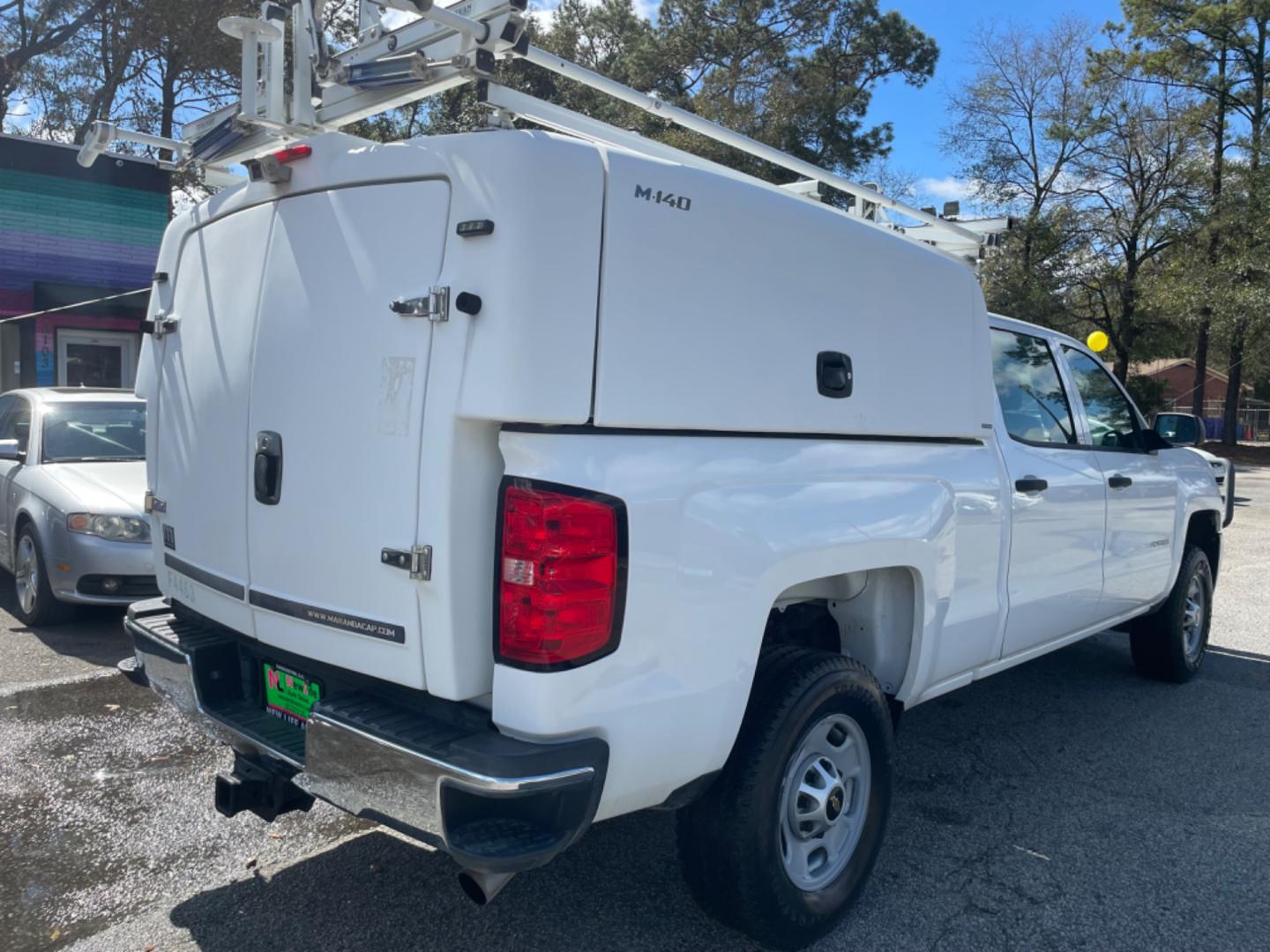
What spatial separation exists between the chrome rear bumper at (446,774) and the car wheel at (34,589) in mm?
4272

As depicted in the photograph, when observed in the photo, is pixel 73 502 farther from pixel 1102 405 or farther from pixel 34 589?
pixel 1102 405

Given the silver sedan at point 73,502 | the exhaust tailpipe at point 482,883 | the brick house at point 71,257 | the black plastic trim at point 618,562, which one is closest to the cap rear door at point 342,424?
the black plastic trim at point 618,562

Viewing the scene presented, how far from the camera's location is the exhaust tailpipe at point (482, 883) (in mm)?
2430

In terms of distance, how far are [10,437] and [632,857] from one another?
22.0ft

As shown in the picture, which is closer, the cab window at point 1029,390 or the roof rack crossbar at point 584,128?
the roof rack crossbar at point 584,128

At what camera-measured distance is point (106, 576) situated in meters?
6.16

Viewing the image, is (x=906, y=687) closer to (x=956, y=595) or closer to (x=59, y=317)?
(x=956, y=595)

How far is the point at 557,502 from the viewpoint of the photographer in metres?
2.38

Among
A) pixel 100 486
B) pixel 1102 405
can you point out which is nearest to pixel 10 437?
pixel 100 486

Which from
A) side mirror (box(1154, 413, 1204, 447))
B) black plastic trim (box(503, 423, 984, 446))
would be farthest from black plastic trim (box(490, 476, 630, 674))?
side mirror (box(1154, 413, 1204, 447))

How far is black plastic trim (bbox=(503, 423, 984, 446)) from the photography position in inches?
96.7

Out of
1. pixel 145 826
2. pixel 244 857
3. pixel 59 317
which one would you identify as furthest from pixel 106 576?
pixel 59 317

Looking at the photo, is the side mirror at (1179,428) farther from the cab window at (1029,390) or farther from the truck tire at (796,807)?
the truck tire at (796,807)

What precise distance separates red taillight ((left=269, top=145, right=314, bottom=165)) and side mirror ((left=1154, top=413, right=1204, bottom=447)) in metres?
4.89
